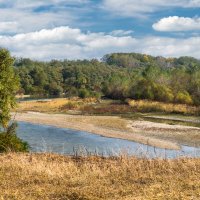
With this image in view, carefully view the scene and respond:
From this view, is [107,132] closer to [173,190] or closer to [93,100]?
[173,190]

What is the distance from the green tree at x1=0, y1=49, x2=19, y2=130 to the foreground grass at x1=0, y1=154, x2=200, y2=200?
16.1m

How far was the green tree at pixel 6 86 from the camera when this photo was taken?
33469mm

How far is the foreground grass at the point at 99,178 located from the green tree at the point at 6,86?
52.7 ft

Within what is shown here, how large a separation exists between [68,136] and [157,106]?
44.5m

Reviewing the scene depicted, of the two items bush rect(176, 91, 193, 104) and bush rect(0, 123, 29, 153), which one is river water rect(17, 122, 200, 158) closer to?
Result: bush rect(0, 123, 29, 153)

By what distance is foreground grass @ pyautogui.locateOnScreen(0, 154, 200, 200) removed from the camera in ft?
36.9

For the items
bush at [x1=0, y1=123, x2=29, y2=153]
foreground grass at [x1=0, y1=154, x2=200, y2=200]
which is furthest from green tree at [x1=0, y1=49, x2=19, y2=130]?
foreground grass at [x1=0, y1=154, x2=200, y2=200]

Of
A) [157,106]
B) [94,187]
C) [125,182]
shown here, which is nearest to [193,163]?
[125,182]

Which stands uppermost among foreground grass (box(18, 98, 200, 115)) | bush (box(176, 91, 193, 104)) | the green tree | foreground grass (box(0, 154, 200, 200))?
the green tree

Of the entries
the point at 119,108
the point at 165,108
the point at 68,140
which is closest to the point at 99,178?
the point at 68,140

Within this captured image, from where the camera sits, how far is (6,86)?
1329 inches

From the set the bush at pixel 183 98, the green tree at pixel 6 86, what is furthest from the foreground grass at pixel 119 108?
the green tree at pixel 6 86

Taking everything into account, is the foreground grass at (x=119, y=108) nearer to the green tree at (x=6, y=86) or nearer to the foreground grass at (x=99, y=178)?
the green tree at (x=6, y=86)

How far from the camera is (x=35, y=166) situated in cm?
1526
